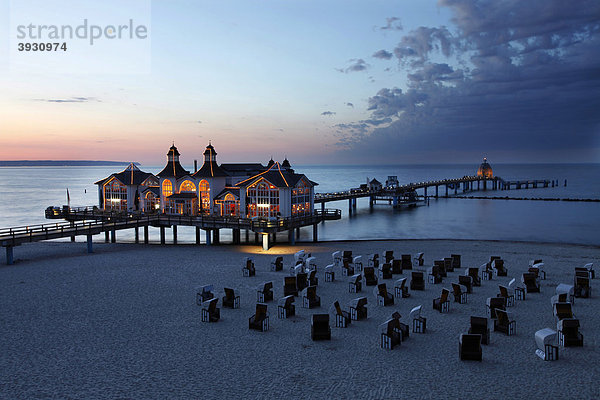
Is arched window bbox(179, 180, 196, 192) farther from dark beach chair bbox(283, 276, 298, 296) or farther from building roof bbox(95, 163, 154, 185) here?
dark beach chair bbox(283, 276, 298, 296)

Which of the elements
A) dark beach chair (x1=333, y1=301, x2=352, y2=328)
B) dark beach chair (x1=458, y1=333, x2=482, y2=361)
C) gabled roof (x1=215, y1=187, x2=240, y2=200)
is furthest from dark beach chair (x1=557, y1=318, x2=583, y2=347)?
gabled roof (x1=215, y1=187, x2=240, y2=200)

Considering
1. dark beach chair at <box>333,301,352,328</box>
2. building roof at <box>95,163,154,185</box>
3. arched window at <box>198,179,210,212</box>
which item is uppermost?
building roof at <box>95,163,154,185</box>

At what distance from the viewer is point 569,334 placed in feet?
41.3

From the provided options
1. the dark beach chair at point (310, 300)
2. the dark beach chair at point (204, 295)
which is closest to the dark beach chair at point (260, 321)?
the dark beach chair at point (310, 300)

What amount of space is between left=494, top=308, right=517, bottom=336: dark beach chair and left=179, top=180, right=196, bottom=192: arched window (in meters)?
28.5

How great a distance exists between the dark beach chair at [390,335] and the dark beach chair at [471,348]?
175 cm

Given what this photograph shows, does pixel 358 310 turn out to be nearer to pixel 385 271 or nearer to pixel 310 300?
pixel 310 300

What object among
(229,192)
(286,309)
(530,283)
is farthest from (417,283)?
(229,192)

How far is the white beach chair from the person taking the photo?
11.6 m

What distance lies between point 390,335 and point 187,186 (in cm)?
2849

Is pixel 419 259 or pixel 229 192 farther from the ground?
pixel 229 192

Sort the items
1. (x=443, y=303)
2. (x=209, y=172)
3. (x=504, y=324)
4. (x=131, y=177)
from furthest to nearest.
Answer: (x=131, y=177)
(x=209, y=172)
(x=443, y=303)
(x=504, y=324)

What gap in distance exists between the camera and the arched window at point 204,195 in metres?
37.0

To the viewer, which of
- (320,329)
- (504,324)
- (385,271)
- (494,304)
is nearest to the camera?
(320,329)
